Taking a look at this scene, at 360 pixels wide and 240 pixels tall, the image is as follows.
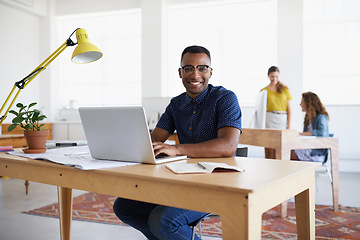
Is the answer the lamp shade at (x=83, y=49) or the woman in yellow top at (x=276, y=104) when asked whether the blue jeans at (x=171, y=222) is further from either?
the woman in yellow top at (x=276, y=104)

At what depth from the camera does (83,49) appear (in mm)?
1729

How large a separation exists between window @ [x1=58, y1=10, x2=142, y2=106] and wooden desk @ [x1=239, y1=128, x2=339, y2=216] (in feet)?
13.5

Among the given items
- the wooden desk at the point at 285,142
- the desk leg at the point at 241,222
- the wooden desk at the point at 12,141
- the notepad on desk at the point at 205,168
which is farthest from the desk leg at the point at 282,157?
the wooden desk at the point at 12,141

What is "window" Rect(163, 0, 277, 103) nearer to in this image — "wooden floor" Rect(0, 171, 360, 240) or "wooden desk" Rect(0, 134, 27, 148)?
"wooden floor" Rect(0, 171, 360, 240)

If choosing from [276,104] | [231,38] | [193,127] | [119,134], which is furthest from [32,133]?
[231,38]

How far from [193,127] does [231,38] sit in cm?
470

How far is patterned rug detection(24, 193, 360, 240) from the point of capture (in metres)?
2.39

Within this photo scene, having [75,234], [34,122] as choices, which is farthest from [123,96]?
[34,122]

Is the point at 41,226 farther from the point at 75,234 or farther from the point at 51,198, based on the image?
the point at 51,198

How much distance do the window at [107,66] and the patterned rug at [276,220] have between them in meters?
3.83

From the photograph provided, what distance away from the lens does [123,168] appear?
3.97ft

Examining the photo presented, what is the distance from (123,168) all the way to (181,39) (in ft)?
18.2

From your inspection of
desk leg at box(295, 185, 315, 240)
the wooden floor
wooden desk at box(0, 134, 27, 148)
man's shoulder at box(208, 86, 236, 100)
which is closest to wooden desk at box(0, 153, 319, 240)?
desk leg at box(295, 185, 315, 240)

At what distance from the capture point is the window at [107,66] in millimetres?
6883
